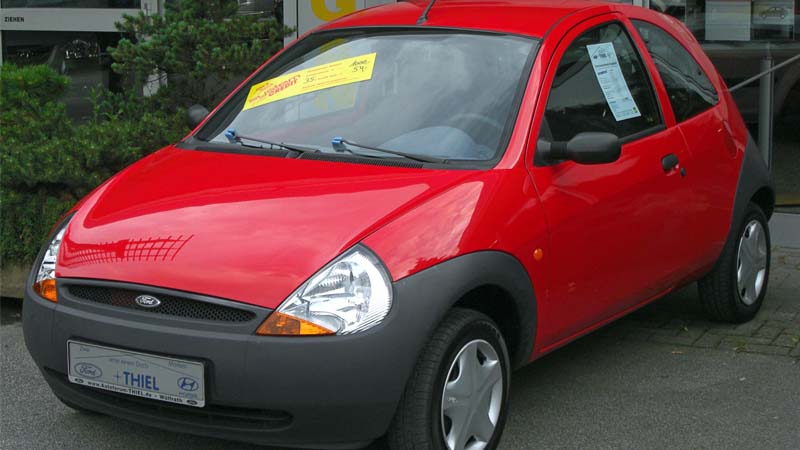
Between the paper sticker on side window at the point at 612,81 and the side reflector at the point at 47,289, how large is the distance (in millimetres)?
2313

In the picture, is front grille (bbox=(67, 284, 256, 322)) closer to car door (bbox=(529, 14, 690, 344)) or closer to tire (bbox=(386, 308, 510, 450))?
tire (bbox=(386, 308, 510, 450))

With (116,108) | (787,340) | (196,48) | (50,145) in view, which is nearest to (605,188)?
(787,340)

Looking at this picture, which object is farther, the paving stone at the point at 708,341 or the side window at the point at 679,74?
the paving stone at the point at 708,341

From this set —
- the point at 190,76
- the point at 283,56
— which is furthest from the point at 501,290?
A: the point at 190,76

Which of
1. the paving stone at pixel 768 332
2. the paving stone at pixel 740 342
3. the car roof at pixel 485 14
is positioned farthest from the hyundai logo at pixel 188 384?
the paving stone at pixel 768 332

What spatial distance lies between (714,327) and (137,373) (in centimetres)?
331

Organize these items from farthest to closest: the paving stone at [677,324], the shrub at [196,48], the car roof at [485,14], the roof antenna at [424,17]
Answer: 1. the shrub at [196,48]
2. the paving stone at [677,324]
3. the roof antenna at [424,17]
4. the car roof at [485,14]

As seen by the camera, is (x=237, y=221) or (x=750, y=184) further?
(x=750, y=184)

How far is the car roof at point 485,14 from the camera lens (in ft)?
15.6

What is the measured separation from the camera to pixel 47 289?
12.7ft

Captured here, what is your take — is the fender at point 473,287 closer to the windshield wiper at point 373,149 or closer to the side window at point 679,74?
the windshield wiper at point 373,149

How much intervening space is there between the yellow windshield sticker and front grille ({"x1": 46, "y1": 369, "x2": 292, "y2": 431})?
158 centimetres

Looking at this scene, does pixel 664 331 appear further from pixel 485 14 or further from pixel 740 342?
pixel 485 14

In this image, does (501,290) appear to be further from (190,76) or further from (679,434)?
(190,76)
